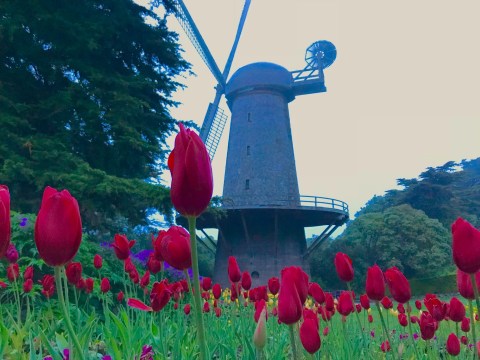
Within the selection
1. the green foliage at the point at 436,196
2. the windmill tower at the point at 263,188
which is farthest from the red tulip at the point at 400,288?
the green foliage at the point at 436,196

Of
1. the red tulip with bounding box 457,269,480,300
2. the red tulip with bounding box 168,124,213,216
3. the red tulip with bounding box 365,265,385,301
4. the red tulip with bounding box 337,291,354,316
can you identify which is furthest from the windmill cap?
the red tulip with bounding box 168,124,213,216

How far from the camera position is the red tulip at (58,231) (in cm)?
72

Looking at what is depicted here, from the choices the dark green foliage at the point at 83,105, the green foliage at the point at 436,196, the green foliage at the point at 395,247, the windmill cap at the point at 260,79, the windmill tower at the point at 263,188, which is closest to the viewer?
the dark green foliage at the point at 83,105

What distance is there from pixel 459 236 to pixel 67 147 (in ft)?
25.1

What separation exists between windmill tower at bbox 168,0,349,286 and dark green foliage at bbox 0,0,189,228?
24.0 ft

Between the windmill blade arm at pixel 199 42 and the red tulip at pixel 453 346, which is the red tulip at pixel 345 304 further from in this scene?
the windmill blade arm at pixel 199 42

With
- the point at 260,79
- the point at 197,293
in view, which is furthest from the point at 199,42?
the point at 197,293

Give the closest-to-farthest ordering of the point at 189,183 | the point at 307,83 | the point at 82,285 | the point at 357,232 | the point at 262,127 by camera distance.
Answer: the point at 189,183, the point at 82,285, the point at 262,127, the point at 307,83, the point at 357,232

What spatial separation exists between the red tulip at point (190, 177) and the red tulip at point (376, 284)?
3.38 feet

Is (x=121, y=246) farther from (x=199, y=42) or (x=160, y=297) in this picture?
(x=199, y=42)

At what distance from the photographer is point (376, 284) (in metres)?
1.54

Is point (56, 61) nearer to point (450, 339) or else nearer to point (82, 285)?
point (82, 285)

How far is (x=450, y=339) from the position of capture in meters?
1.77

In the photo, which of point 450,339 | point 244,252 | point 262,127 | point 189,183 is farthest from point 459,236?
point 262,127
